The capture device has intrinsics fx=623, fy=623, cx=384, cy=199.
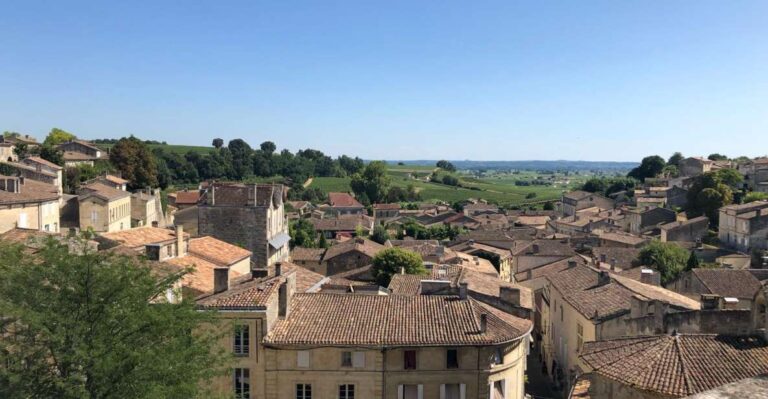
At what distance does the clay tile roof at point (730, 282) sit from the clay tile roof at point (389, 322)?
22047 millimetres

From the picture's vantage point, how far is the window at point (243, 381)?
2394cm

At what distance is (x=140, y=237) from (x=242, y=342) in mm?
19770

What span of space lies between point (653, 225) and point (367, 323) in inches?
3041

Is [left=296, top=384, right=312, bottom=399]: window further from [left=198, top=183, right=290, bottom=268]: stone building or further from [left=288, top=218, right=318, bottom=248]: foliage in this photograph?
[left=288, top=218, right=318, bottom=248]: foliage

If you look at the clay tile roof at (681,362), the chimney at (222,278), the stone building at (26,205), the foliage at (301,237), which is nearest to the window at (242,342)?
the chimney at (222,278)

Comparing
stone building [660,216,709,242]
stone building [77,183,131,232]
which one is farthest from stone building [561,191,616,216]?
stone building [77,183,131,232]

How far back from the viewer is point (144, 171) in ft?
291

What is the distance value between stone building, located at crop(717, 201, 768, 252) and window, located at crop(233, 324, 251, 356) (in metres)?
64.5

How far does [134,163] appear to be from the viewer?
87.7 m

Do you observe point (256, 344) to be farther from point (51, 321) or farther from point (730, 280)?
point (730, 280)

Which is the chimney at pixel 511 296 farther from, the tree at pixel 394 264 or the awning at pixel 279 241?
the awning at pixel 279 241

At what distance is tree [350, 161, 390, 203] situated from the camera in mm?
156625

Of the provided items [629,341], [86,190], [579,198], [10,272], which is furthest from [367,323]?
[579,198]

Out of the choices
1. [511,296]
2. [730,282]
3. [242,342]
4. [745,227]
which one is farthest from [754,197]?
[242,342]
